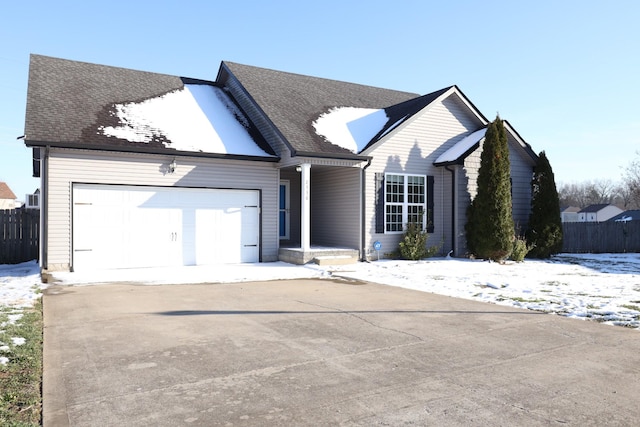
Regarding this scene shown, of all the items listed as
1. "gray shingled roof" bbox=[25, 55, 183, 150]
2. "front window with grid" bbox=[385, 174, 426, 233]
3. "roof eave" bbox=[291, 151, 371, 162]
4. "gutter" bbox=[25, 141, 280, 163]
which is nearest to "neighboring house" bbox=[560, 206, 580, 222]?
"front window with grid" bbox=[385, 174, 426, 233]

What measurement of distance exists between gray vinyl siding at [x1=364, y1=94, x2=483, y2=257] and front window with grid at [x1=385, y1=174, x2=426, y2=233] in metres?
0.23

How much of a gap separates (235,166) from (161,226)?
2.73m

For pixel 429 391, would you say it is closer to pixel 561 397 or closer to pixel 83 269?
pixel 561 397

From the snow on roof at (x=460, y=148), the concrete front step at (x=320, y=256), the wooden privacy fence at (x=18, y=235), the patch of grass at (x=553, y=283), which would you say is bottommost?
the patch of grass at (x=553, y=283)

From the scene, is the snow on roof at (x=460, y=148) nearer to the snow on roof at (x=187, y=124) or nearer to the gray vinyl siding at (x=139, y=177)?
the gray vinyl siding at (x=139, y=177)

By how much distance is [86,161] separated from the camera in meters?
12.4

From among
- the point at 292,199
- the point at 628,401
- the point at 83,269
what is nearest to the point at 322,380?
the point at 628,401

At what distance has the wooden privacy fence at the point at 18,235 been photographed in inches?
562

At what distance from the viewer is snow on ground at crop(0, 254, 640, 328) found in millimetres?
8047

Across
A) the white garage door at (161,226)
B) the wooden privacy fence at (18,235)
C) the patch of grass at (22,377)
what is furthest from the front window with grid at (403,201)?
the patch of grass at (22,377)

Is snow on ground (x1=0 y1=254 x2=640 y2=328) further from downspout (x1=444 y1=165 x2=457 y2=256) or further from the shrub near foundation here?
downspout (x1=444 y1=165 x2=457 y2=256)

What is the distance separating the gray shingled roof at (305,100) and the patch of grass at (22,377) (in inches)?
344

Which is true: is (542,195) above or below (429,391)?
above

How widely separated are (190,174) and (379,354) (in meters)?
9.89
